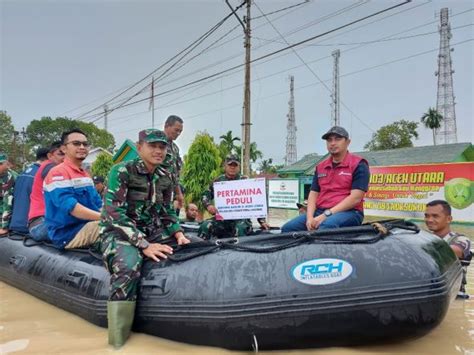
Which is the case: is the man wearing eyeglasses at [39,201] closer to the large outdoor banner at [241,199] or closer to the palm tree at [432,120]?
the large outdoor banner at [241,199]

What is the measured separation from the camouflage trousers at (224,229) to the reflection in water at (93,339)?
194 cm

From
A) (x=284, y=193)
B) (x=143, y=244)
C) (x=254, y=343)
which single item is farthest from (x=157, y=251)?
(x=284, y=193)

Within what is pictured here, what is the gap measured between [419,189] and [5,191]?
9.10 metres

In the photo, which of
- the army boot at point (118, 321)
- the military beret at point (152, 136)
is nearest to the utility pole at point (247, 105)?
the military beret at point (152, 136)

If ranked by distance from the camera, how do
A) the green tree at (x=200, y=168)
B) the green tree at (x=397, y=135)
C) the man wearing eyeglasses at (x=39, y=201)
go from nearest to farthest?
the man wearing eyeglasses at (x=39, y=201) → the green tree at (x=200, y=168) → the green tree at (x=397, y=135)

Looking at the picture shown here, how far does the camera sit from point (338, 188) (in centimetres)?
388

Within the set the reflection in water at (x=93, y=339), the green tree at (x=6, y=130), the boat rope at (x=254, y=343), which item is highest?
the green tree at (x=6, y=130)

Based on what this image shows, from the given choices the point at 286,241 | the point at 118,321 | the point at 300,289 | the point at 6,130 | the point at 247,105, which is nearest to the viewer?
the point at 300,289

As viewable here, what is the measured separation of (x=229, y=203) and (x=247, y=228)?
418 mm

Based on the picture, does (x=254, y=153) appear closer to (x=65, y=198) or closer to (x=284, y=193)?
(x=284, y=193)

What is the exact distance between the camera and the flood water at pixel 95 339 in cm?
295

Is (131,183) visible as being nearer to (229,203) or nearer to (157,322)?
(157,322)

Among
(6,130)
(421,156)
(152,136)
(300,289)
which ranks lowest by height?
(300,289)

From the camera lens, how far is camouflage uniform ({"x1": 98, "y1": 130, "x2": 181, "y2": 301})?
308 cm
